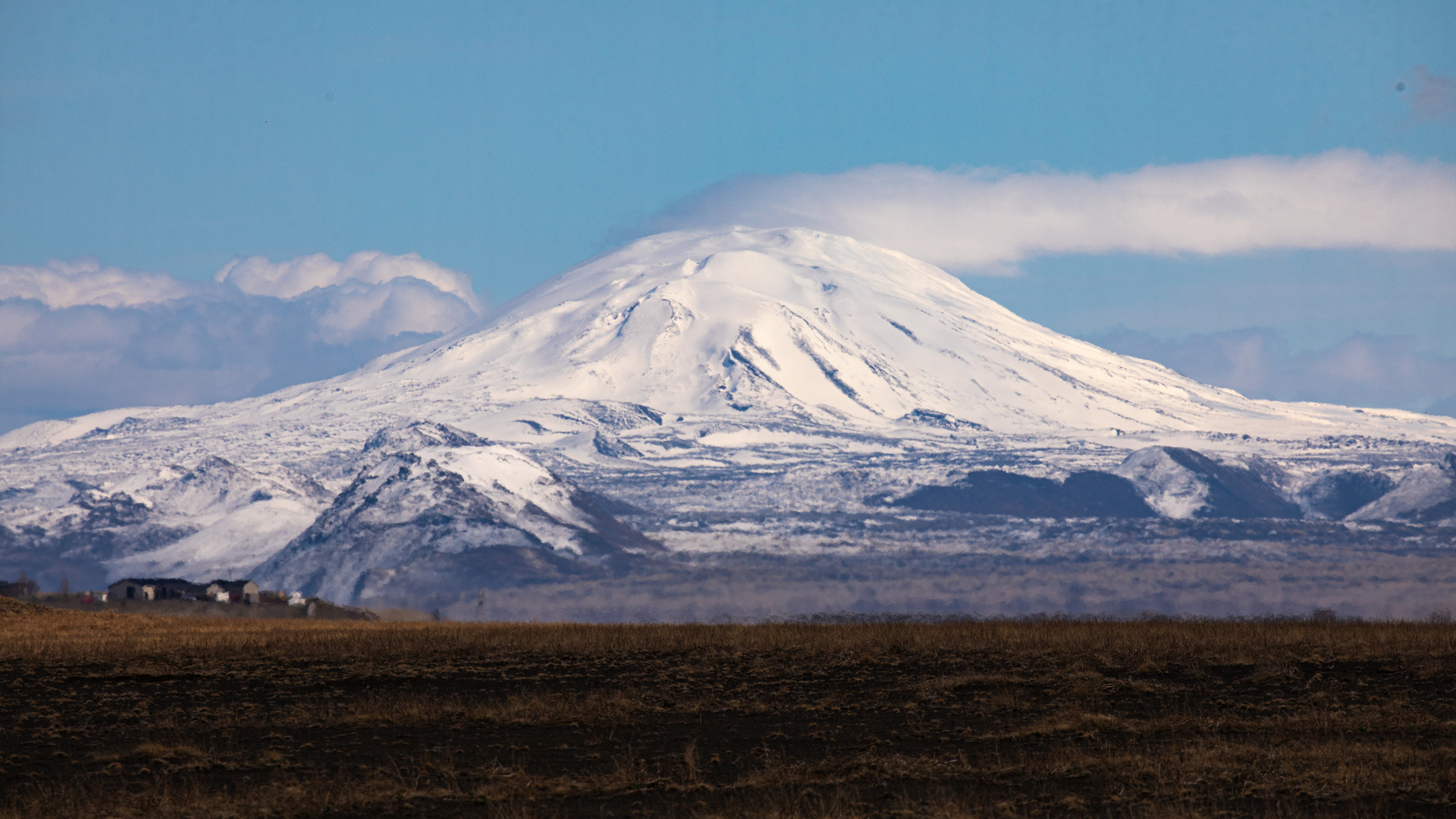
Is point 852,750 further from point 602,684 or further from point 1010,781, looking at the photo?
→ point 602,684

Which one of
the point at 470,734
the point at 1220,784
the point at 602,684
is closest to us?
the point at 1220,784

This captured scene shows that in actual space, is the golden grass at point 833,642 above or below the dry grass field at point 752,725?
above

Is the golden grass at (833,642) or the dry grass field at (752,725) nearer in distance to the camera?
the dry grass field at (752,725)

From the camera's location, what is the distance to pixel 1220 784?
30.1 m

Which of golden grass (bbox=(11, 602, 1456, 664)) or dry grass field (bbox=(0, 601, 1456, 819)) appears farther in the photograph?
golden grass (bbox=(11, 602, 1456, 664))

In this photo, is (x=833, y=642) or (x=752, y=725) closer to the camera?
(x=752, y=725)

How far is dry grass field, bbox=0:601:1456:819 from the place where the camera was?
29.8 meters

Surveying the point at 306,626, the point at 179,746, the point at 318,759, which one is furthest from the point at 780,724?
the point at 306,626

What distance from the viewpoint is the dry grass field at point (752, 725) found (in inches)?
1172

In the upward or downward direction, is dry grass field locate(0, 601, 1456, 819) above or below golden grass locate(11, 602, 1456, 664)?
below

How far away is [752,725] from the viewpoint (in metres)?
40.2

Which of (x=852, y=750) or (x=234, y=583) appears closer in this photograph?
(x=852, y=750)

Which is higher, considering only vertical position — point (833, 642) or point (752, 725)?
point (833, 642)

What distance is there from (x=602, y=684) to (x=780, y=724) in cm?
1058
